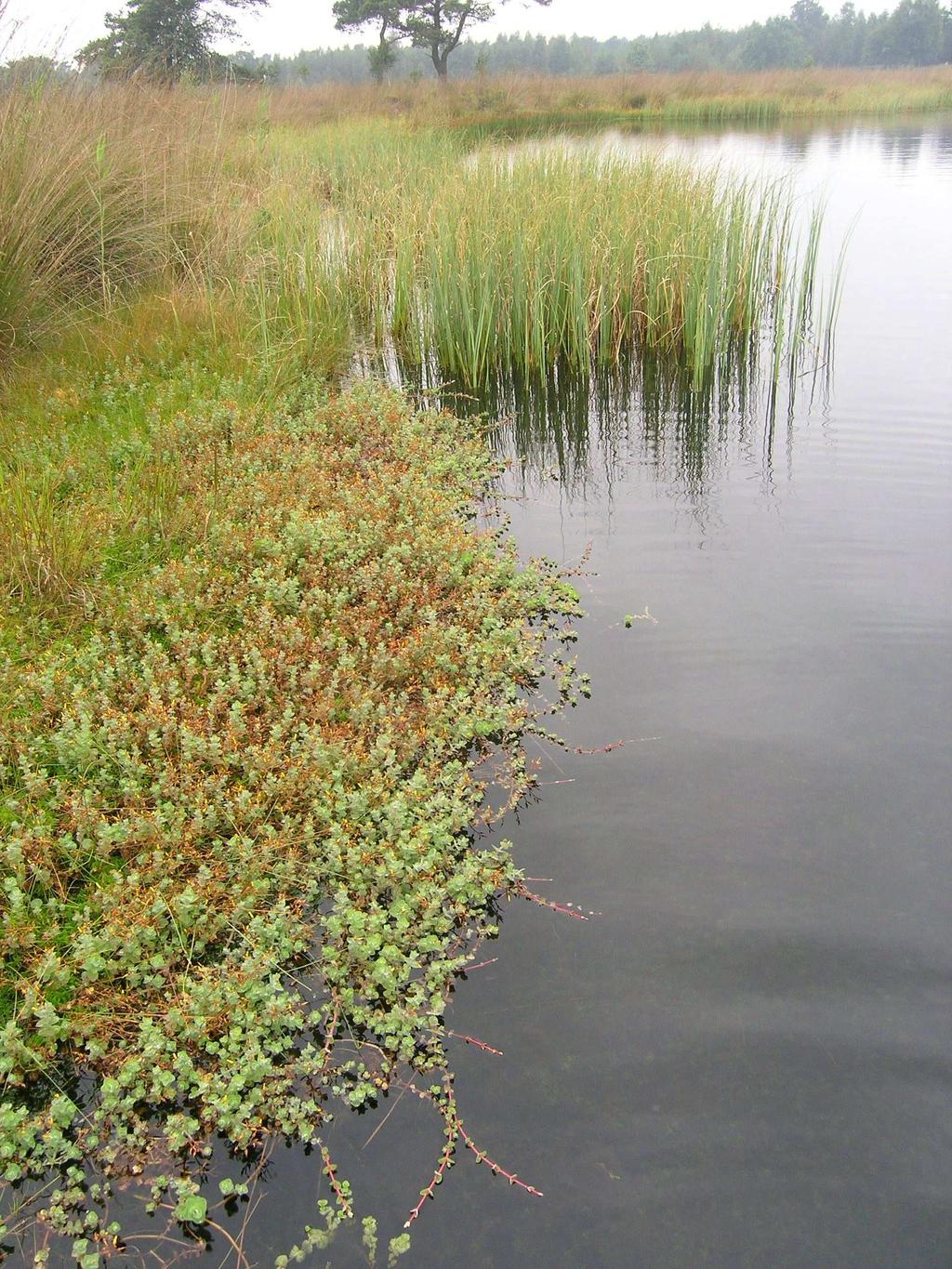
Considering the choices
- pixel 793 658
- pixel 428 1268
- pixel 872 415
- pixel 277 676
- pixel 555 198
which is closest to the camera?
pixel 428 1268

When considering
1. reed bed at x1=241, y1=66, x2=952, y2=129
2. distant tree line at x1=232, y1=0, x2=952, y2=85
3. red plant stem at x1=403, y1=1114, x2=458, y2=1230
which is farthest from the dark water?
distant tree line at x1=232, y1=0, x2=952, y2=85

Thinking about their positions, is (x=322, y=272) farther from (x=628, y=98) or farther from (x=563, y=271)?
(x=628, y=98)

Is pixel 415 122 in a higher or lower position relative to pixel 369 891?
higher

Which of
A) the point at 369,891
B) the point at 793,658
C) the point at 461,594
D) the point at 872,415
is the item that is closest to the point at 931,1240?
the point at 369,891

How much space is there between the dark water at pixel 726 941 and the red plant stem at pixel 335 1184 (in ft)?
0.15

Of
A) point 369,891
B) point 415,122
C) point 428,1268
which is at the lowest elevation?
point 428,1268

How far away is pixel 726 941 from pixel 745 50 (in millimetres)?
105396

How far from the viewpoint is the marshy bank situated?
270cm

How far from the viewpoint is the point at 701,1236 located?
2.31 metres

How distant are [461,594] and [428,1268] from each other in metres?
3.13

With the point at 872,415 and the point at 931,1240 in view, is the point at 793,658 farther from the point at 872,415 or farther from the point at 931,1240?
the point at 872,415

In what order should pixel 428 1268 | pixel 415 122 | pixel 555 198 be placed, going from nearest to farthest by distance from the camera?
pixel 428 1268 < pixel 555 198 < pixel 415 122

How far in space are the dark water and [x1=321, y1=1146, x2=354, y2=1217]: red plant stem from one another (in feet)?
0.15

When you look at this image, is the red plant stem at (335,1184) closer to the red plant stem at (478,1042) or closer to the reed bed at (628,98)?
the red plant stem at (478,1042)
